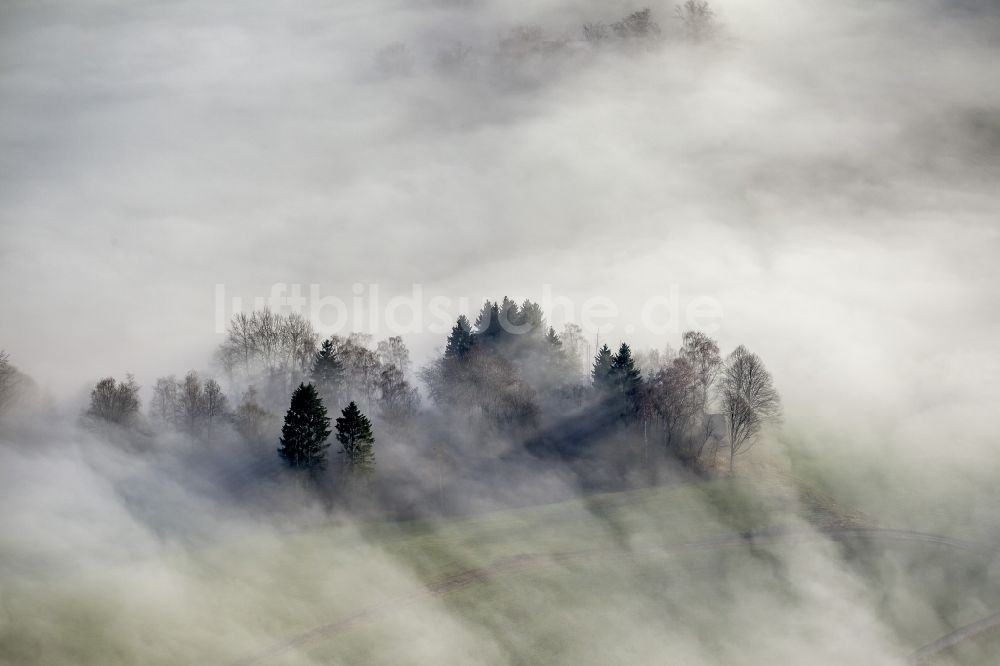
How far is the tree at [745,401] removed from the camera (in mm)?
118625

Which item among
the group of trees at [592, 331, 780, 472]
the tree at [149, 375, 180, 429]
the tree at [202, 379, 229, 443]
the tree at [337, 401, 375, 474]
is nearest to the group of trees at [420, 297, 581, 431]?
the group of trees at [592, 331, 780, 472]

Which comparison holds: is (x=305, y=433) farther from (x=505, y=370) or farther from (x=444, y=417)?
(x=505, y=370)

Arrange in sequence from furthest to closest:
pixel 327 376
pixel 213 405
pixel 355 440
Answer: pixel 327 376, pixel 213 405, pixel 355 440

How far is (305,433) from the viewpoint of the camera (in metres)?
109

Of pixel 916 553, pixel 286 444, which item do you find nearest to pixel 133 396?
pixel 286 444

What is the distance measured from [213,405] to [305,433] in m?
28.7

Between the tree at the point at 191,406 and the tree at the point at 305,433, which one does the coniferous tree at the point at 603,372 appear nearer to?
the tree at the point at 305,433

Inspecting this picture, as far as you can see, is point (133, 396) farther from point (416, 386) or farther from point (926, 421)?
point (926, 421)

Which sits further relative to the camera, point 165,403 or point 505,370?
point 165,403

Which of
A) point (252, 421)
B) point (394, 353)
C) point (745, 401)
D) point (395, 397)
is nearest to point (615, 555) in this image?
point (745, 401)

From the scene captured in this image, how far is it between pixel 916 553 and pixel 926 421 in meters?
43.1

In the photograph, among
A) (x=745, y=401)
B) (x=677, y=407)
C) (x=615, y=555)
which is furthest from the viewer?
(x=677, y=407)

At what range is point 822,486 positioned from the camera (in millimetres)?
116250

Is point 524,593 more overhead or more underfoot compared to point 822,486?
more underfoot
